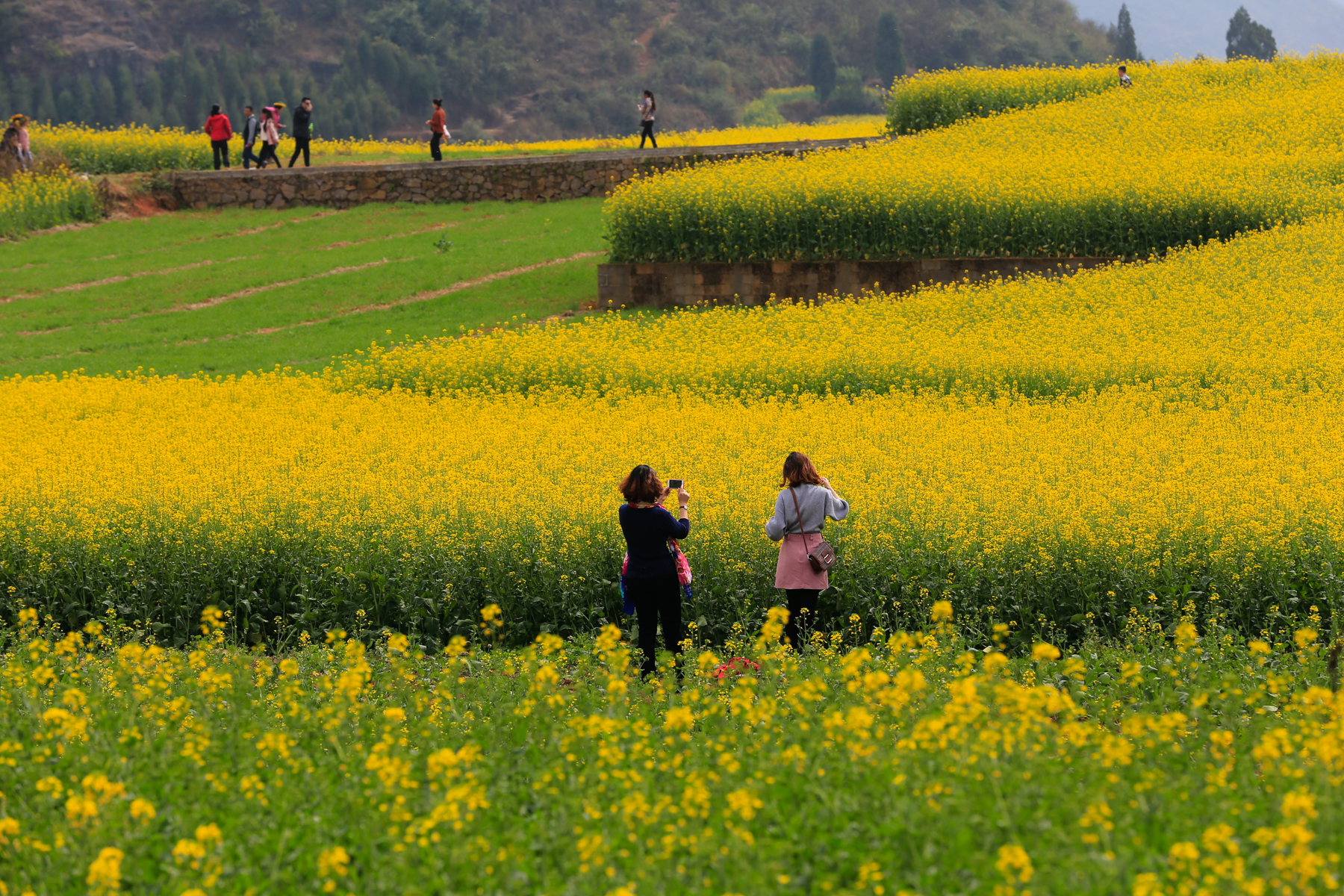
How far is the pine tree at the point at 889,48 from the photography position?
4114 inches

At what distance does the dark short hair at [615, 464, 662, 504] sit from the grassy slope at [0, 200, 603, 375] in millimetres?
11355

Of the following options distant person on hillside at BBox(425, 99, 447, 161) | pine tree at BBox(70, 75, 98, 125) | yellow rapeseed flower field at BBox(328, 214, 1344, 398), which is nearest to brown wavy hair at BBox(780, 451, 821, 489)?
yellow rapeseed flower field at BBox(328, 214, 1344, 398)

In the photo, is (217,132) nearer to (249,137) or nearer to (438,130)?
(249,137)

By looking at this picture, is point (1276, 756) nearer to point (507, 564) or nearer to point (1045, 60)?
point (507, 564)

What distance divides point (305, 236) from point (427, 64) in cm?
7718

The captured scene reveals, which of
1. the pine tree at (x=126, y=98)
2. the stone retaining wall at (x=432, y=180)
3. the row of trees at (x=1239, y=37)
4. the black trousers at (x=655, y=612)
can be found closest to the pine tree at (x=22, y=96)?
the pine tree at (x=126, y=98)

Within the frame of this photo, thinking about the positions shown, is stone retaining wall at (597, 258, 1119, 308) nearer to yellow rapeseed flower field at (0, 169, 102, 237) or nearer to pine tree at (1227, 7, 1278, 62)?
yellow rapeseed flower field at (0, 169, 102, 237)

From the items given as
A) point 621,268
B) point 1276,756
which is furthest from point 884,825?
point 621,268

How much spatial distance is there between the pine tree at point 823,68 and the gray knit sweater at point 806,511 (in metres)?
102

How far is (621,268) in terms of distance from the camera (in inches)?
839

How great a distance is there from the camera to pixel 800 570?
25.0 ft

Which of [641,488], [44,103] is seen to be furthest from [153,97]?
[641,488]

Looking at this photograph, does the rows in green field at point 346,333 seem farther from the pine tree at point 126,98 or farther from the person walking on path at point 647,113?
the pine tree at point 126,98

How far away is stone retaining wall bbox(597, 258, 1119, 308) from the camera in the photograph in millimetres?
20094
